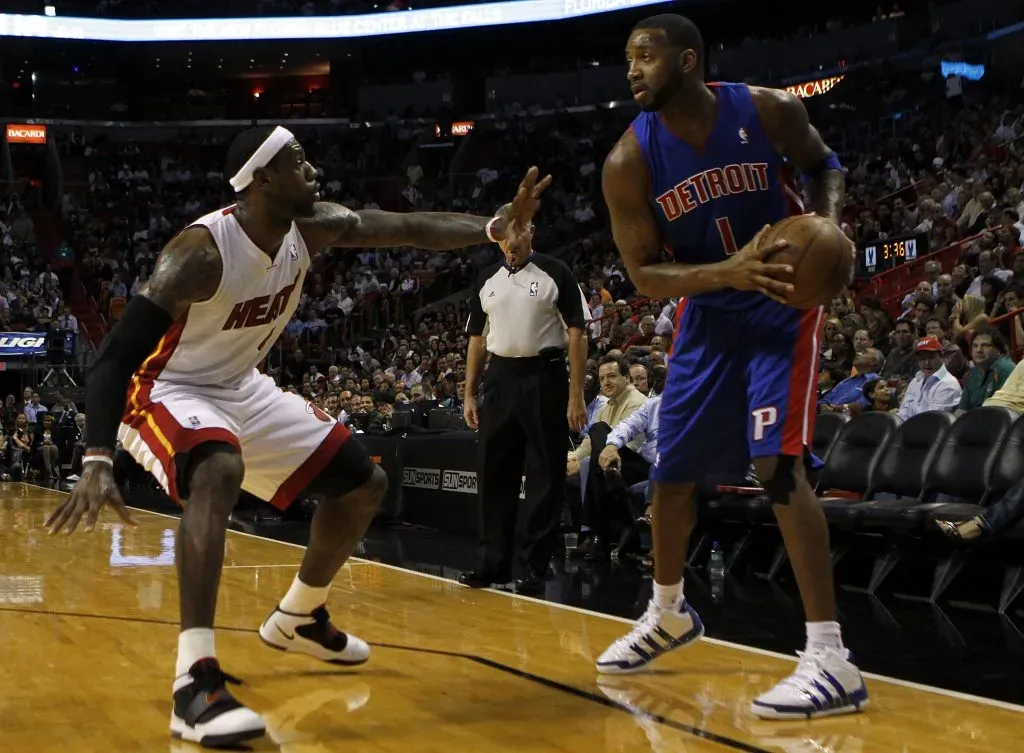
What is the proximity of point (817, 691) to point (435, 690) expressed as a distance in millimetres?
1133

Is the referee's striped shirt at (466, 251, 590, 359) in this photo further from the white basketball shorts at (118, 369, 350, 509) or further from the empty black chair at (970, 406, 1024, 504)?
the white basketball shorts at (118, 369, 350, 509)

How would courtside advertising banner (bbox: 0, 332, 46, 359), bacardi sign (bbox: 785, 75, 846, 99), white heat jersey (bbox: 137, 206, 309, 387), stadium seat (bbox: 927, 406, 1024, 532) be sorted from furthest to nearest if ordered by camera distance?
1. bacardi sign (bbox: 785, 75, 846, 99)
2. courtside advertising banner (bbox: 0, 332, 46, 359)
3. stadium seat (bbox: 927, 406, 1024, 532)
4. white heat jersey (bbox: 137, 206, 309, 387)

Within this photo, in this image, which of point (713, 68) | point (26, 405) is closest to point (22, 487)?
point (26, 405)

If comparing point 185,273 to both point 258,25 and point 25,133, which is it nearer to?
point 258,25

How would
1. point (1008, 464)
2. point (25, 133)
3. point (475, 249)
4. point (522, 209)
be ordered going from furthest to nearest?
1. point (25, 133)
2. point (475, 249)
3. point (1008, 464)
4. point (522, 209)

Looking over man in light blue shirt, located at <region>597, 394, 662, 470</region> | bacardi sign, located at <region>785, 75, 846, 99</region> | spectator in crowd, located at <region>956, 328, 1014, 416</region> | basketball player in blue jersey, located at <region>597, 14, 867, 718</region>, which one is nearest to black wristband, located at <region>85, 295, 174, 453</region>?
basketball player in blue jersey, located at <region>597, 14, 867, 718</region>

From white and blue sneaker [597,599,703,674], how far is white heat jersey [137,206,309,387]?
147 centimetres

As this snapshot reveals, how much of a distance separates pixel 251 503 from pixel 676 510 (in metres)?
9.02

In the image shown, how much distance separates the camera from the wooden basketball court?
3.11 m

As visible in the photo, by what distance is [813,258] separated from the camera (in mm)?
3299

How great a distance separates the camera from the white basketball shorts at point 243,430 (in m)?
3.48

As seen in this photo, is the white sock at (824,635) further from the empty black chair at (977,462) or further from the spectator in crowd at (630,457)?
the spectator in crowd at (630,457)

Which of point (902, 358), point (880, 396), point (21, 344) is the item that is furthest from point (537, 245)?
point (880, 396)

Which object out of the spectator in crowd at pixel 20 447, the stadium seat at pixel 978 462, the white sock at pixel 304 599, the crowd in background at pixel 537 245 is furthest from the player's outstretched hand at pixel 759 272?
the spectator in crowd at pixel 20 447
